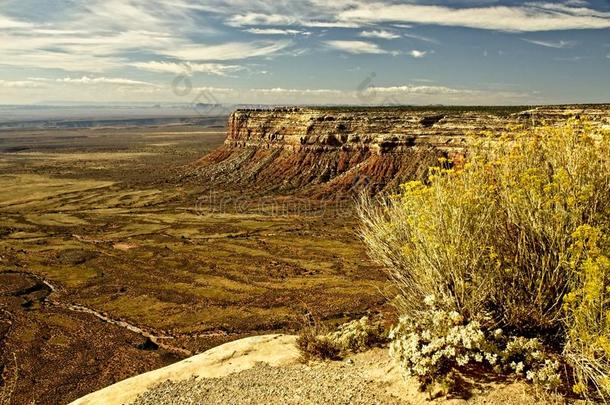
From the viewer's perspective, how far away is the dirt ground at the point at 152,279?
95.0ft

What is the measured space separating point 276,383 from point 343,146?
85.3 m

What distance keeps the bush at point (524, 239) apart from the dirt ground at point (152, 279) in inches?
223

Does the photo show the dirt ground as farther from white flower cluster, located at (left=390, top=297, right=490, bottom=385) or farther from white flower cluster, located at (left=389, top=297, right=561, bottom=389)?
white flower cluster, located at (left=389, top=297, right=561, bottom=389)

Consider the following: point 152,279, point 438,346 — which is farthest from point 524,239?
point 152,279

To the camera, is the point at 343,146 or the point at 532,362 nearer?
the point at 532,362

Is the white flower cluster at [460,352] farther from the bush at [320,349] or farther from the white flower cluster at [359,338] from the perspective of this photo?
the bush at [320,349]

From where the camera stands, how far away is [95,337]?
103 feet

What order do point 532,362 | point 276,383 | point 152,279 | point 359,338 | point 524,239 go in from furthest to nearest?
point 152,279 < point 359,338 < point 276,383 < point 524,239 < point 532,362

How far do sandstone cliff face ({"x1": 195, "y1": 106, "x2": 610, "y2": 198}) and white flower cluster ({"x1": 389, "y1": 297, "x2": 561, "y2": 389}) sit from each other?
60.1 m

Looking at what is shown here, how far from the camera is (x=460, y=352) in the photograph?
1092cm

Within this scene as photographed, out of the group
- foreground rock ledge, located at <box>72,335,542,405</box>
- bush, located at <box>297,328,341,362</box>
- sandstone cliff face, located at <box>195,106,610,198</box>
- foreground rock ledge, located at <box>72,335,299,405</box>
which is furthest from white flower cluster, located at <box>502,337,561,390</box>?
sandstone cliff face, located at <box>195,106,610,198</box>

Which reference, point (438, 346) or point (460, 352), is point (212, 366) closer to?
point (438, 346)

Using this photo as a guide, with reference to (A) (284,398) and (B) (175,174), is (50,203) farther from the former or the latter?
(A) (284,398)

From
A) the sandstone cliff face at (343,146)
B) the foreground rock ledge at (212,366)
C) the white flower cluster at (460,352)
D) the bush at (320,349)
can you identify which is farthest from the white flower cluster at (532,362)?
the sandstone cliff face at (343,146)
